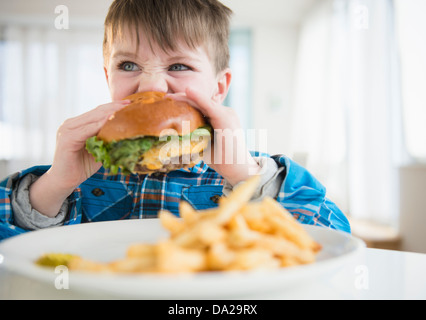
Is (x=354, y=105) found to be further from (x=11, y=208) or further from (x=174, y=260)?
(x=174, y=260)

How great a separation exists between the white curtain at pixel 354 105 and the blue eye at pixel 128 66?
315cm

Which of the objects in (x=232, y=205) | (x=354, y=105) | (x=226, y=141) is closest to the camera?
(x=232, y=205)

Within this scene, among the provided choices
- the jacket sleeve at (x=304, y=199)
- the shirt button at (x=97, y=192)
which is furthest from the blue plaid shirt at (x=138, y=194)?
the jacket sleeve at (x=304, y=199)

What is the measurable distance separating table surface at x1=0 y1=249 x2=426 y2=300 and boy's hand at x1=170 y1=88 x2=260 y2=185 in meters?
0.46

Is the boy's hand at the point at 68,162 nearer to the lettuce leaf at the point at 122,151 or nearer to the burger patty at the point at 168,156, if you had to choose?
the lettuce leaf at the point at 122,151

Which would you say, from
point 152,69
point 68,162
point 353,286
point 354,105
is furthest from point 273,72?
point 353,286

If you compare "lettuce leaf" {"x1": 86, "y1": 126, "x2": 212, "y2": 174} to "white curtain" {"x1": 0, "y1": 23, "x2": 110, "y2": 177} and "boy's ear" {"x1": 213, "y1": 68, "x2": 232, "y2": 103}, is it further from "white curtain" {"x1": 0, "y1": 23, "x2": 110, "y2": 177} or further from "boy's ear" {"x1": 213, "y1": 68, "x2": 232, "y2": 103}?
"white curtain" {"x1": 0, "y1": 23, "x2": 110, "y2": 177}

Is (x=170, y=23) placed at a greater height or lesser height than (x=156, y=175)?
greater

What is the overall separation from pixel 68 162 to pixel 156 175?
0.49m

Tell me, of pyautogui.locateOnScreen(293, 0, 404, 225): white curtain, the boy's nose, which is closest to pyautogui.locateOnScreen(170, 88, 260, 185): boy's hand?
the boy's nose

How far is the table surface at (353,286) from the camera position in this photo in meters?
0.62

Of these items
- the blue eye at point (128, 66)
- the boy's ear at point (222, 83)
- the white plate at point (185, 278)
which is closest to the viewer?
the white plate at point (185, 278)

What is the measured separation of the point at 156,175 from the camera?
63.1 inches
